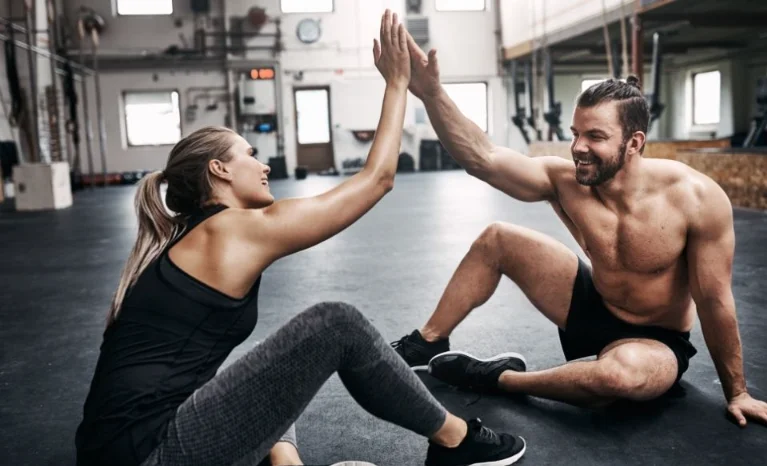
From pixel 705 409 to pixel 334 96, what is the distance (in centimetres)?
1357

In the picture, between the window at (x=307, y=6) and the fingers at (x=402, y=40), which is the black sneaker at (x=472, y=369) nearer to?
the fingers at (x=402, y=40)

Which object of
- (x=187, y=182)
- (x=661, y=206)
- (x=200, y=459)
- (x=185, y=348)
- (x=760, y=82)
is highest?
(x=760, y=82)

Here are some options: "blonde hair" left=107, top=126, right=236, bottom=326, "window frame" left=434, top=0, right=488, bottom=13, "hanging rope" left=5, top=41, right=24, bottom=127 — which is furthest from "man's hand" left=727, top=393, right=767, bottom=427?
"window frame" left=434, top=0, right=488, bottom=13

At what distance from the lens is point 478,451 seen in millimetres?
1585

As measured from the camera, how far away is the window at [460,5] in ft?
49.7

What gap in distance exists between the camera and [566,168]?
6.79 feet

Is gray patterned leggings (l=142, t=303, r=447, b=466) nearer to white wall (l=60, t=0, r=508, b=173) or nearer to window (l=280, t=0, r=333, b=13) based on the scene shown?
white wall (l=60, t=0, r=508, b=173)

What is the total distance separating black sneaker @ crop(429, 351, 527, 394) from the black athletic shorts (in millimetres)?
191

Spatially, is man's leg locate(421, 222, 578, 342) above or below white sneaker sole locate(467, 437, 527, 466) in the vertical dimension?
above

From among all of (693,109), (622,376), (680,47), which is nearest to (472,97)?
(680,47)

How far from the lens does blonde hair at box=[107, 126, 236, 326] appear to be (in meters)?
1.41

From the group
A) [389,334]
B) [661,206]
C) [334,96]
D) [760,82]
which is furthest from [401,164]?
[661,206]

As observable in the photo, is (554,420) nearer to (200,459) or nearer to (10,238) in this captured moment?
(200,459)

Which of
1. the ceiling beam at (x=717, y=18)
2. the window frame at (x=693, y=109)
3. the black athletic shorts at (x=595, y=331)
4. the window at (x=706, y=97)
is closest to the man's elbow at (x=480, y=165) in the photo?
the black athletic shorts at (x=595, y=331)
